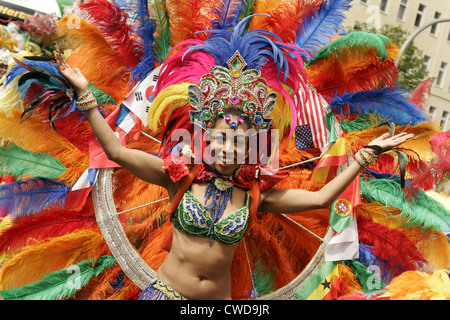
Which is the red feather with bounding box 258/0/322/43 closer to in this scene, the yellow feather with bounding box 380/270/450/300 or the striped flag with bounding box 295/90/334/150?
the striped flag with bounding box 295/90/334/150

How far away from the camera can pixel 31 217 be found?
374 centimetres

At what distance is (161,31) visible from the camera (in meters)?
3.89

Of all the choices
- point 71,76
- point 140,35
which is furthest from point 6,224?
point 140,35

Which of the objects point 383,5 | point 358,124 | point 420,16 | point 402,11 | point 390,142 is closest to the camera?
point 390,142

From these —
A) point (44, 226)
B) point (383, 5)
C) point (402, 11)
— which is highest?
point (44, 226)

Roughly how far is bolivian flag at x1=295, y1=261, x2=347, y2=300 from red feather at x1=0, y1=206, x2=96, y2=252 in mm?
1558

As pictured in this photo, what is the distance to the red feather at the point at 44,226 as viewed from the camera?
12.1 ft

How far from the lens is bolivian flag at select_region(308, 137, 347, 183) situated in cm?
379

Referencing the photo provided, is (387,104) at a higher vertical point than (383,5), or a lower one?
higher

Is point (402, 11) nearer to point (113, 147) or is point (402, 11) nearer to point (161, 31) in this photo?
point (161, 31)

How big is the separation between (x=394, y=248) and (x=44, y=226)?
2.45 m

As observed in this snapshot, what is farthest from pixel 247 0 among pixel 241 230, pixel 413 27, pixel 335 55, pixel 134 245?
pixel 413 27

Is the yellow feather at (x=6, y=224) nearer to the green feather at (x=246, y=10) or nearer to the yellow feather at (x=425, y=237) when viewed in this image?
the green feather at (x=246, y=10)

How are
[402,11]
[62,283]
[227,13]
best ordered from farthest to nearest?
1. [402,11]
2. [227,13]
3. [62,283]
